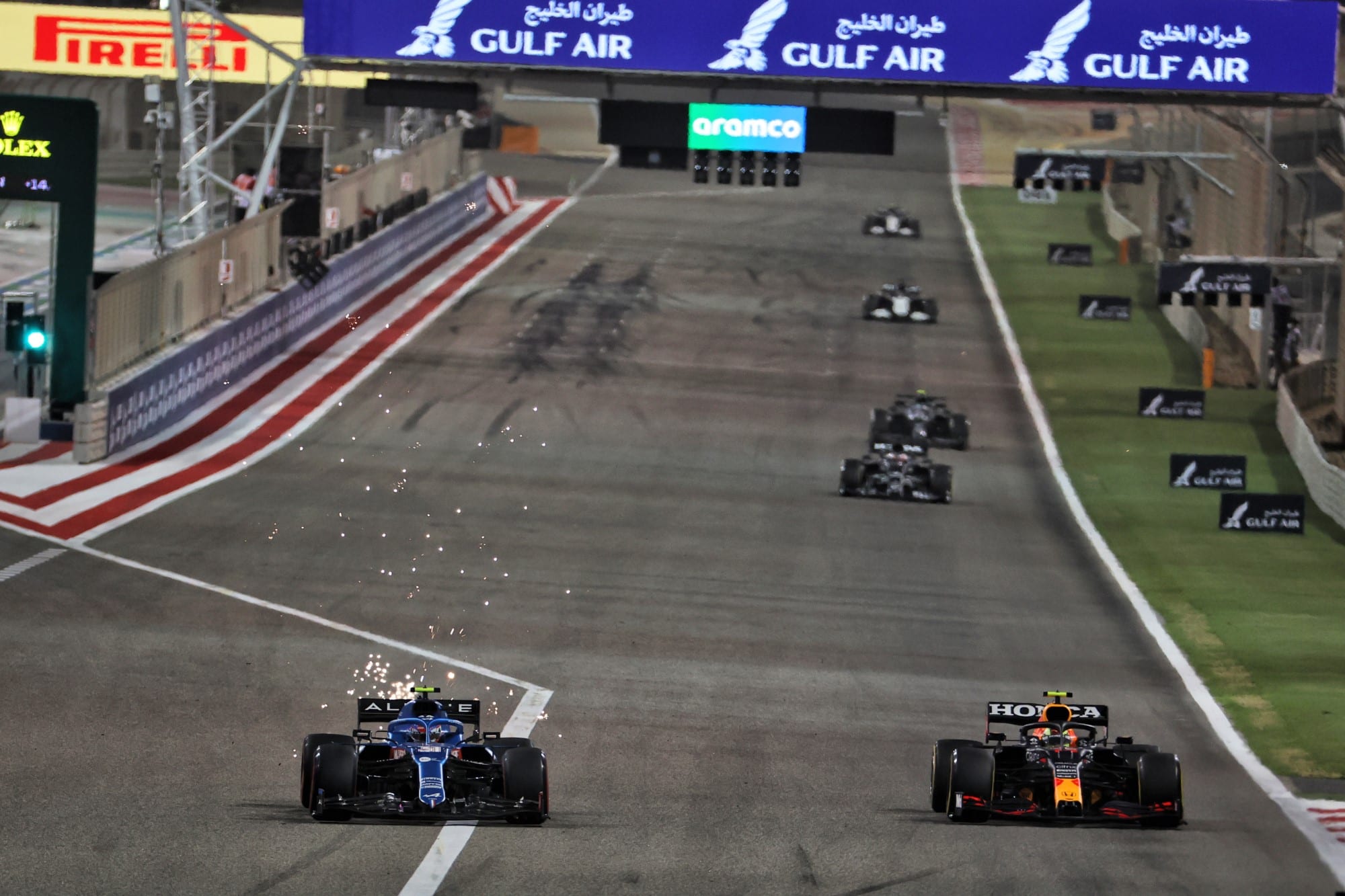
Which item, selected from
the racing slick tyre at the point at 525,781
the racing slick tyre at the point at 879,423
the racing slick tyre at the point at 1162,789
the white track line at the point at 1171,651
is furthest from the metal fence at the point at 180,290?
the racing slick tyre at the point at 1162,789

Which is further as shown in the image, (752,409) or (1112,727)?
(752,409)

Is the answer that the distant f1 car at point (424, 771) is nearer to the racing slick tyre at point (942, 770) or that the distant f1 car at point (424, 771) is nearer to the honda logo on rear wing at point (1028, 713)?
the racing slick tyre at point (942, 770)

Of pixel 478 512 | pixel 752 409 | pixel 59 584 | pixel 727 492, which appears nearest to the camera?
pixel 59 584

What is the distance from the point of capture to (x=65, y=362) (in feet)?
109

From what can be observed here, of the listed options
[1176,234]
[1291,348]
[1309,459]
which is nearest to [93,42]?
[1176,234]

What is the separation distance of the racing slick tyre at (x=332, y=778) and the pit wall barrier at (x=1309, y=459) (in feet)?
70.5

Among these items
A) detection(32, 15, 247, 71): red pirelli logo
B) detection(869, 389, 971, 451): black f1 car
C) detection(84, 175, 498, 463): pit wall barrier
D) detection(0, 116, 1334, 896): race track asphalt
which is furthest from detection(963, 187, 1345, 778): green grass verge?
detection(32, 15, 247, 71): red pirelli logo

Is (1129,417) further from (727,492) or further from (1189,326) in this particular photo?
(727,492)

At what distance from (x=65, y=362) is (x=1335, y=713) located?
67.7 feet

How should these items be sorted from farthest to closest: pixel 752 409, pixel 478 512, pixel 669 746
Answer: pixel 752 409 < pixel 478 512 < pixel 669 746

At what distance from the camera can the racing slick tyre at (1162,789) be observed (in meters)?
15.3

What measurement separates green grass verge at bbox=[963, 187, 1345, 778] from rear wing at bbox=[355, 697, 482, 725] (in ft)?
23.5

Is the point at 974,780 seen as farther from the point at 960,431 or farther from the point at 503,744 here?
the point at 960,431

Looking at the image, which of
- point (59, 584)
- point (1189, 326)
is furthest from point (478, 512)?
point (1189, 326)
